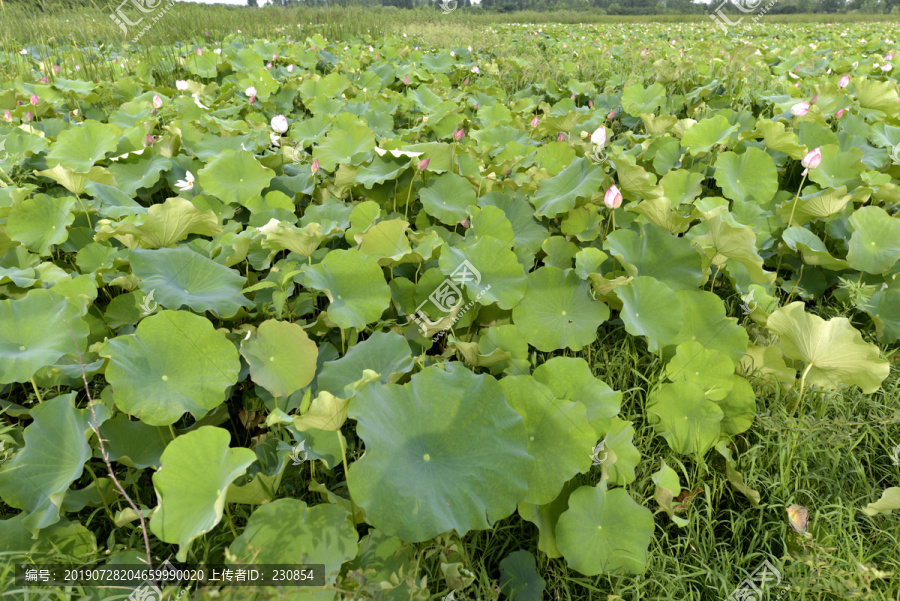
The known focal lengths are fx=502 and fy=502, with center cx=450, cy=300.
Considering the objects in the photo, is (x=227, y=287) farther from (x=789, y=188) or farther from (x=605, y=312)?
(x=789, y=188)

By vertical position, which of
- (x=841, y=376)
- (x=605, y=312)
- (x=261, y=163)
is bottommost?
(x=841, y=376)

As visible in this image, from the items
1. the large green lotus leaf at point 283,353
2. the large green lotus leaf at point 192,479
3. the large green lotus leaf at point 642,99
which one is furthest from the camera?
the large green lotus leaf at point 642,99

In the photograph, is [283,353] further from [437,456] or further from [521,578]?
[521,578]

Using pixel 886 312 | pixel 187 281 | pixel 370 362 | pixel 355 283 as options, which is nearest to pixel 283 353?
pixel 370 362

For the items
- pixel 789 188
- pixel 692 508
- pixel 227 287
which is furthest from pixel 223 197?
pixel 789 188

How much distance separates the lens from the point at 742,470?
1454mm

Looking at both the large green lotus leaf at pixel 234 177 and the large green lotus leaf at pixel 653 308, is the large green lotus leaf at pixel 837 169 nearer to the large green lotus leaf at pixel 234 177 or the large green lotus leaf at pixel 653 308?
the large green lotus leaf at pixel 653 308

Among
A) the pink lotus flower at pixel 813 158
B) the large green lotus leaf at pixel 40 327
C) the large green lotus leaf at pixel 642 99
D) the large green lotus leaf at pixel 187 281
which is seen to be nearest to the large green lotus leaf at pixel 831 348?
the pink lotus flower at pixel 813 158

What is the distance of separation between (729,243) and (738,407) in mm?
577

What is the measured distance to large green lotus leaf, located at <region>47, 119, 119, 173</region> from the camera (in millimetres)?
2320

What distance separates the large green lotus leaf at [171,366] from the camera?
122cm

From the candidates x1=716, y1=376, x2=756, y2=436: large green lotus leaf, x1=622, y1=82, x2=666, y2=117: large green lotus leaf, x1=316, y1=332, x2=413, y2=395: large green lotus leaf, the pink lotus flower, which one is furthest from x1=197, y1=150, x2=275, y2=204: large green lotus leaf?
x1=622, y1=82, x2=666, y2=117: large green lotus leaf

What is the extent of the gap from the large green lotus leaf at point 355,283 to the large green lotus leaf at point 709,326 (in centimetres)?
101

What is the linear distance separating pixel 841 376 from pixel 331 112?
304 cm
